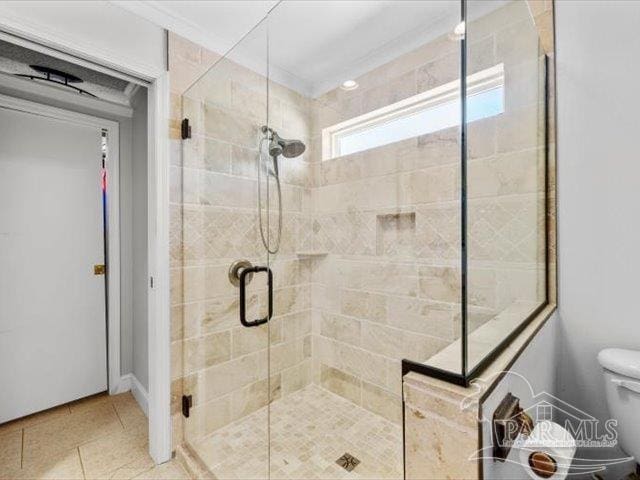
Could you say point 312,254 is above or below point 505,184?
below

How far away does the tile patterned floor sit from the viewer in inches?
60.1

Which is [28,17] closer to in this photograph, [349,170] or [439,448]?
[349,170]

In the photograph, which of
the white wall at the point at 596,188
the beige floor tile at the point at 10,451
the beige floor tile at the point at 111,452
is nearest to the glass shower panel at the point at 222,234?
the beige floor tile at the point at 111,452

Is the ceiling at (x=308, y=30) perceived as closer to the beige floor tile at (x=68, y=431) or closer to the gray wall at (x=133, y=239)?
the gray wall at (x=133, y=239)

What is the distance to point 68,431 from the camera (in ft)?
6.07

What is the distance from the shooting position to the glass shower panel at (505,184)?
2.72 feet

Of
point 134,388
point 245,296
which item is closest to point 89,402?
point 134,388

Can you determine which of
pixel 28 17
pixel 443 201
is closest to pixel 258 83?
pixel 28 17

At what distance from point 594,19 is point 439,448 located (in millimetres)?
1703

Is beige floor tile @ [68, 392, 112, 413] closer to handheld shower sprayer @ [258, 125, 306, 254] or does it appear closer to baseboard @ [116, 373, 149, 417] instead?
baseboard @ [116, 373, 149, 417]

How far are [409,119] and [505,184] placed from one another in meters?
0.77

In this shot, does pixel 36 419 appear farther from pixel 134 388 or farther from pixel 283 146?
pixel 283 146

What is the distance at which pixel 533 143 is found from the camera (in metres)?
1.30

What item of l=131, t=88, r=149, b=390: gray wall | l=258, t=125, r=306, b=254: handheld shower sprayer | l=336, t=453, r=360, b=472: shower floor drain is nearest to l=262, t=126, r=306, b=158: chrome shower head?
l=258, t=125, r=306, b=254: handheld shower sprayer
